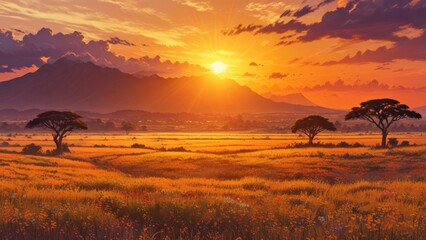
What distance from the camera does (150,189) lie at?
22172 mm

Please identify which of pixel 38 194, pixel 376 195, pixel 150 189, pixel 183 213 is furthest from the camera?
pixel 150 189

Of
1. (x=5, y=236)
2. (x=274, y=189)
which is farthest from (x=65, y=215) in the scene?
(x=274, y=189)

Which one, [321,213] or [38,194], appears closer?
[321,213]

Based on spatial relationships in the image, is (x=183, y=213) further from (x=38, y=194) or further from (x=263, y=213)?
(x=38, y=194)

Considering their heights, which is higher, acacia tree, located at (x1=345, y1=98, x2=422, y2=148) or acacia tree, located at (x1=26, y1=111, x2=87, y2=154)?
acacia tree, located at (x1=345, y1=98, x2=422, y2=148)

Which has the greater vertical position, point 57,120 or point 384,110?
point 384,110

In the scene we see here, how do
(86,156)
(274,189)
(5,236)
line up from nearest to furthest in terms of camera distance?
1. (5,236)
2. (274,189)
3. (86,156)

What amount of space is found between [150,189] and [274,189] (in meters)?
7.14

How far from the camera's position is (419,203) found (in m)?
16.2

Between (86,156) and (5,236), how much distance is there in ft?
203

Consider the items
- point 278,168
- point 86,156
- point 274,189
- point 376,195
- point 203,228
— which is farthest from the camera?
point 86,156

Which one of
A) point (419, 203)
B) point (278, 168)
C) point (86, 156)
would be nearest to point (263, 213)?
point (419, 203)

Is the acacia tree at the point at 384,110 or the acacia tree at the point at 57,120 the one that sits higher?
the acacia tree at the point at 384,110

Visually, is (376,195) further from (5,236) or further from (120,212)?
(5,236)
